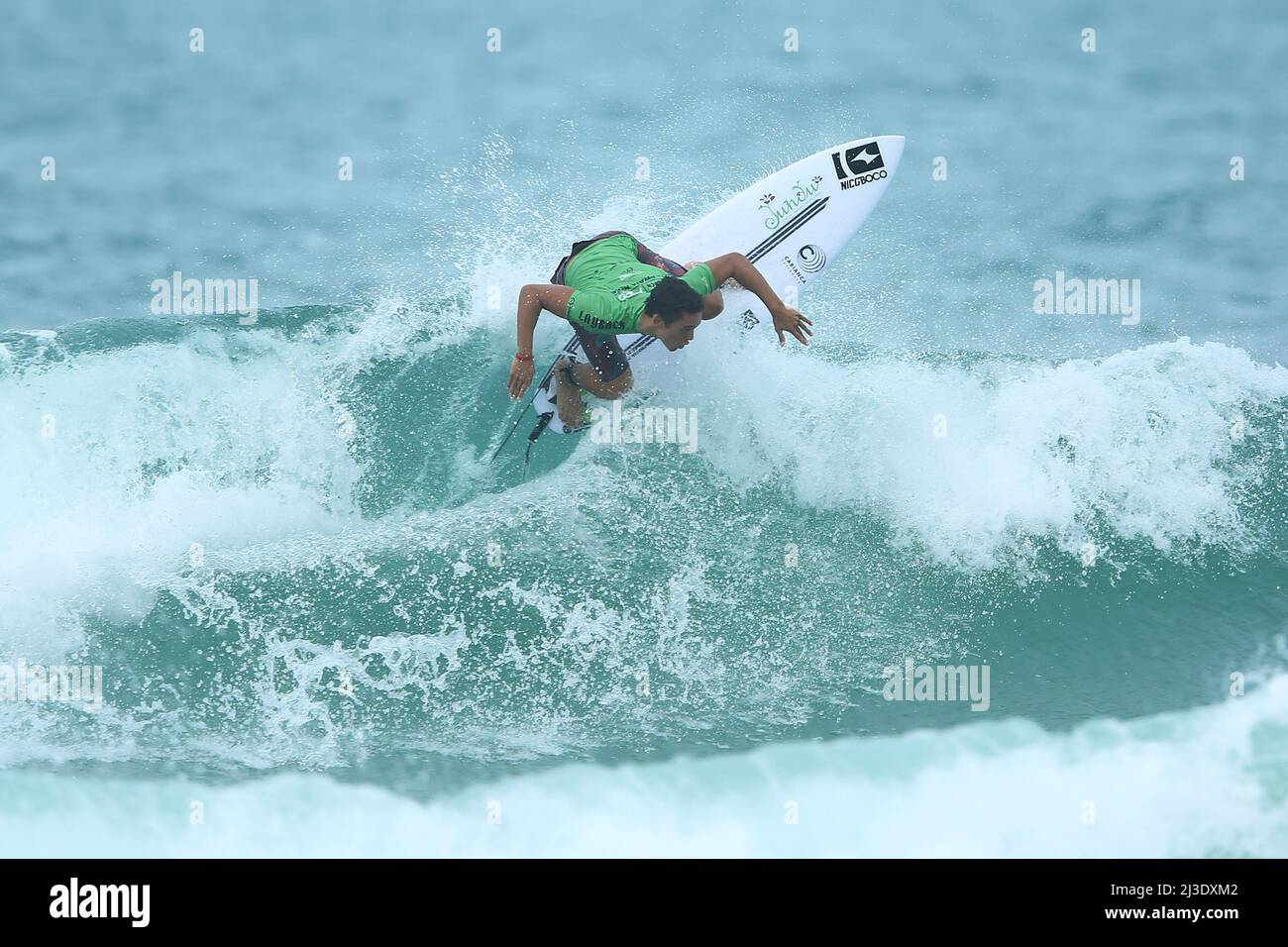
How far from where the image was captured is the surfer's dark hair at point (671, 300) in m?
6.30

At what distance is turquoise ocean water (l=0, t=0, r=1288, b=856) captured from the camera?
6145 mm

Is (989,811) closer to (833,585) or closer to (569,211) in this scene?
(833,585)

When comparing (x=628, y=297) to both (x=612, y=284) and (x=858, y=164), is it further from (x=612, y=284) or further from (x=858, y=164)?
(x=858, y=164)

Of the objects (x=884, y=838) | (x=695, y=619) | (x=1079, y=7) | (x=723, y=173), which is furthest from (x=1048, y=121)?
(x=884, y=838)

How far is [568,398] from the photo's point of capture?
7539 millimetres

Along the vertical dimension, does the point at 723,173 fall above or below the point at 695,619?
above

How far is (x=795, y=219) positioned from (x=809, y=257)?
244mm

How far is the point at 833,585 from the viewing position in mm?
7055

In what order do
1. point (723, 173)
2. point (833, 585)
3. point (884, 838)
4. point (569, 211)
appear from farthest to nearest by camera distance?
point (723, 173) → point (569, 211) → point (833, 585) → point (884, 838)

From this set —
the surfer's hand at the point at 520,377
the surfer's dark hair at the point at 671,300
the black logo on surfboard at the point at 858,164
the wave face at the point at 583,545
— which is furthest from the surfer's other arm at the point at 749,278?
the black logo on surfboard at the point at 858,164

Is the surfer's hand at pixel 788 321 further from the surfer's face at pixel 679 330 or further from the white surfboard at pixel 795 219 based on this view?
the white surfboard at pixel 795 219

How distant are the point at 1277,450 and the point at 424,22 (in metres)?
9.05

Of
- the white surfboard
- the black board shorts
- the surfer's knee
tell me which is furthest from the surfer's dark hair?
the white surfboard

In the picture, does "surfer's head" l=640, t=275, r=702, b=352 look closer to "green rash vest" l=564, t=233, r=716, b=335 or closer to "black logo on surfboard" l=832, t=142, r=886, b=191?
"green rash vest" l=564, t=233, r=716, b=335
